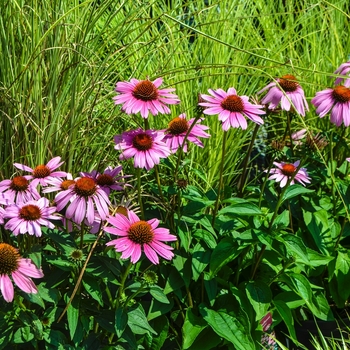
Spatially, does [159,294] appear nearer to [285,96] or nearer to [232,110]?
[232,110]

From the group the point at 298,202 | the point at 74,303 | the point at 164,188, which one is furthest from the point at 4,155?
the point at 298,202

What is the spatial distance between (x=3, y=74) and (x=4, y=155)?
0.25 m

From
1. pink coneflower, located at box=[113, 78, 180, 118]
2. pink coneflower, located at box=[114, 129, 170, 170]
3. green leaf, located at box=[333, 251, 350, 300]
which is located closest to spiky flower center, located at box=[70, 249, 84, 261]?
pink coneflower, located at box=[114, 129, 170, 170]

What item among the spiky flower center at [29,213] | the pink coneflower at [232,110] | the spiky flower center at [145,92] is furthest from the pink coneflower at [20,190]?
the pink coneflower at [232,110]

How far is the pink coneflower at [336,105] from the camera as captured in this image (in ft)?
5.48

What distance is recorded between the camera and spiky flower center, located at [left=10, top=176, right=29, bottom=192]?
4.86 feet

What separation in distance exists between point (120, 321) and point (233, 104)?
0.57 meters

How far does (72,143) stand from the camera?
1876 millimetres

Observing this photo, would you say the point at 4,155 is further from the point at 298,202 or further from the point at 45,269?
the point at 298,202

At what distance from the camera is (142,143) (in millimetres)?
1413

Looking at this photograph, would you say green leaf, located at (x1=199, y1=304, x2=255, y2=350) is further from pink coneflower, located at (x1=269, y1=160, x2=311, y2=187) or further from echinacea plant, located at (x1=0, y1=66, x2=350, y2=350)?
pink coneflower, located at (x1=269, y1=160, x2=311, y2=187)

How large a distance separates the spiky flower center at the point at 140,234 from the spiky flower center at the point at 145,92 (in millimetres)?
319

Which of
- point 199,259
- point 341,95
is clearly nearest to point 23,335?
point 199,259

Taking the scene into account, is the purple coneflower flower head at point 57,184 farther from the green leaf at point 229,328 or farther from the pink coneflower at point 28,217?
the green leaf at point 229,328
